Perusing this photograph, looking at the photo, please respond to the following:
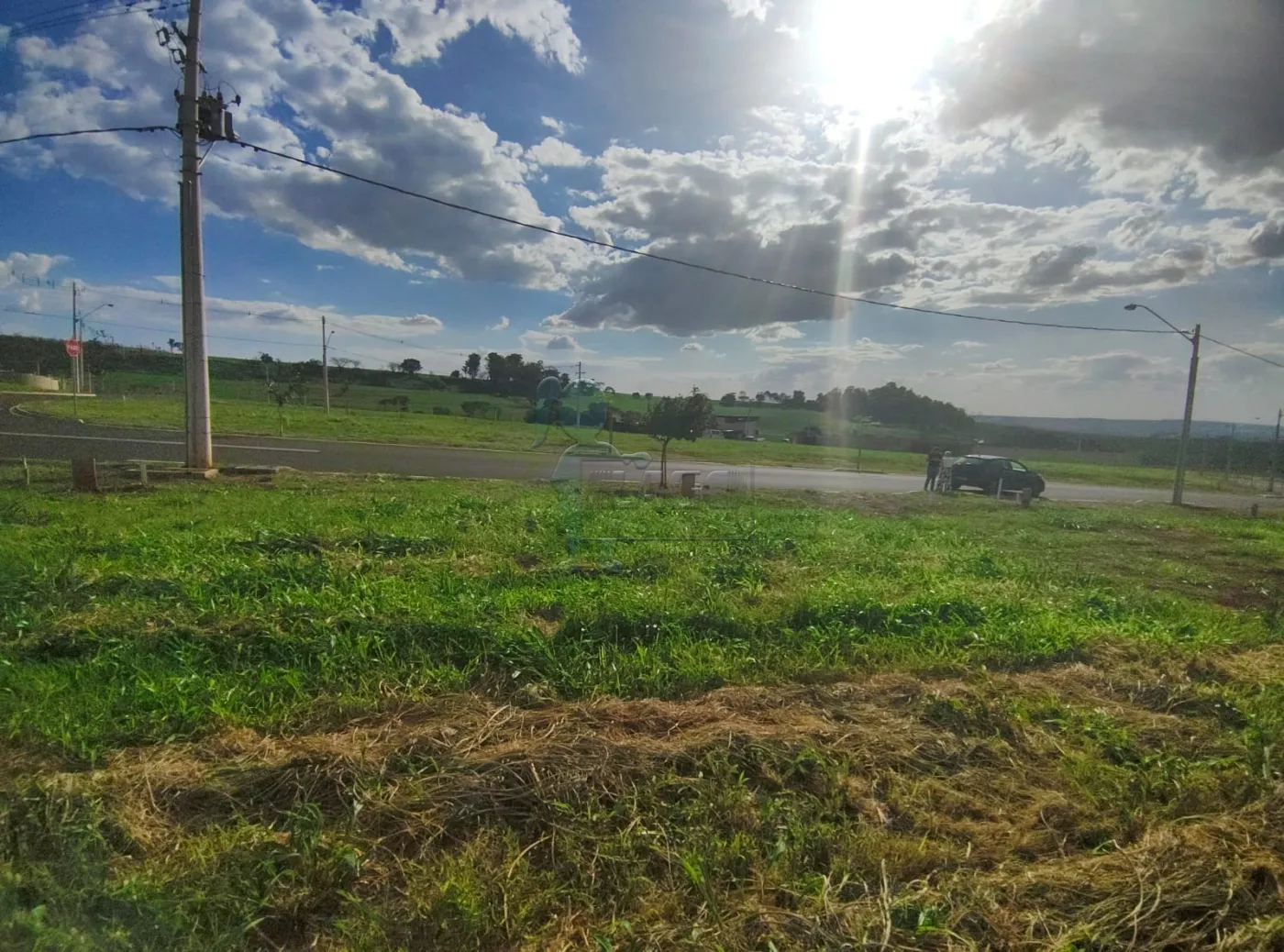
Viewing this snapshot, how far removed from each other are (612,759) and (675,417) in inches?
436

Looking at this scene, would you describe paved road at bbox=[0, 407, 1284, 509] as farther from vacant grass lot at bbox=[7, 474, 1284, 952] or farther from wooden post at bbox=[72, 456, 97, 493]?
vacant grass lot at bbox=[7, 474, 1284, 952]

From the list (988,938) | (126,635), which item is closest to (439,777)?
(988,938)

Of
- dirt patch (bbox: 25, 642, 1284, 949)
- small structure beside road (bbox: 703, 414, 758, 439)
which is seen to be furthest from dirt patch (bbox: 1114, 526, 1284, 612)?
small structure beside road (bbox: 703, 414, 758, 439)

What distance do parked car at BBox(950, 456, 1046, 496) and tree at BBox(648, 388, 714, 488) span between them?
36.1ft

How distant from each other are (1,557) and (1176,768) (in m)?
8.41

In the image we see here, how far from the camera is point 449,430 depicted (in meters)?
30.0

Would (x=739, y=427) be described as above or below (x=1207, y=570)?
above

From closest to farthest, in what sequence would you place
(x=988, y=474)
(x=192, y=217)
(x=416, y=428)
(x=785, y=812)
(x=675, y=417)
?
(x=785, y=812) < (x=192, y=217) < (x=675, y=417) < (x=988, y=474) < (x=416, y=428)

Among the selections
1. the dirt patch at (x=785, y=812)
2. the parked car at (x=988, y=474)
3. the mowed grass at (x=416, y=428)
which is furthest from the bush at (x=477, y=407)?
the dirt patch at (x=785, y=812)

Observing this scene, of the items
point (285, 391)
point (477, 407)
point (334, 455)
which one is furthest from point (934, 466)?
point (285, 391)

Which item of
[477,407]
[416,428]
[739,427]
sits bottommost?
[416,428]

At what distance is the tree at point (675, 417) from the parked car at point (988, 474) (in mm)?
11012

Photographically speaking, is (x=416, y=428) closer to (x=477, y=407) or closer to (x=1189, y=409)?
(x=477, y=407)

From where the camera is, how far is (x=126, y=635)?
13.8 ft
